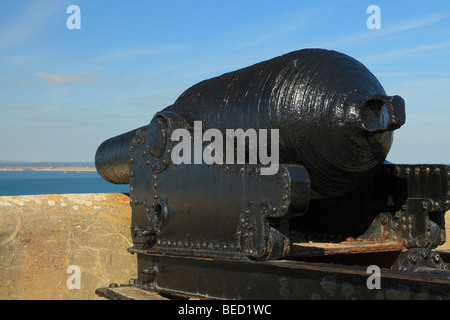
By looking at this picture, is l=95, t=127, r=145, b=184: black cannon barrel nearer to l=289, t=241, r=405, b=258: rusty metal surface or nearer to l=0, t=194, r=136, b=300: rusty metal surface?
l=0, t=194, r=136, b=300: rusty metal surface

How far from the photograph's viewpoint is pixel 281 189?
313cm

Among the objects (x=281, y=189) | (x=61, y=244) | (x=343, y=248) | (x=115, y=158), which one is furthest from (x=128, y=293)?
(x=281, y=189)

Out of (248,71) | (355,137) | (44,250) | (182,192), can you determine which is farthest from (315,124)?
(44,250)

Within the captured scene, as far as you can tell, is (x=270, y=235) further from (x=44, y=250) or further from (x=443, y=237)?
(x=44, y=250)

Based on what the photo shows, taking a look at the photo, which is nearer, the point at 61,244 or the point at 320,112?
the point at 320,112

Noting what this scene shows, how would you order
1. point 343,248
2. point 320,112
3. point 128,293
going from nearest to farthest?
point 320,112 < point 343,248 < point 128,293

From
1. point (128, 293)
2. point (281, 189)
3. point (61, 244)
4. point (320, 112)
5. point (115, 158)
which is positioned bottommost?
point (128, 293)

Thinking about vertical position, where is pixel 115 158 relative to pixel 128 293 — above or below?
above

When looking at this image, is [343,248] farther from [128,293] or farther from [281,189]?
[128,293]

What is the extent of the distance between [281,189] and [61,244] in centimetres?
259

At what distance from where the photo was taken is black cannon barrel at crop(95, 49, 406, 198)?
346 cm

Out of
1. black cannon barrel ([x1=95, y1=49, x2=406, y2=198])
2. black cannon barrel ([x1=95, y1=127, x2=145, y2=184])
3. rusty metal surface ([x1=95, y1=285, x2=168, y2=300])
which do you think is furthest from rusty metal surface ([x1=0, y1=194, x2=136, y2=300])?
black cannon barrel ([x1=95, y1=49, x2=406, y2=198])
